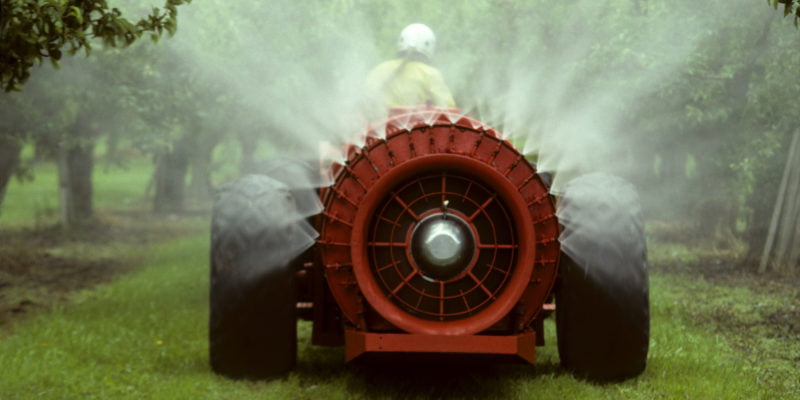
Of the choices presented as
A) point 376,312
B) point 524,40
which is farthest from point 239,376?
point 524,40

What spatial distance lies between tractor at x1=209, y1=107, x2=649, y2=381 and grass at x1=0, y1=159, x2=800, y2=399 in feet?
1.07

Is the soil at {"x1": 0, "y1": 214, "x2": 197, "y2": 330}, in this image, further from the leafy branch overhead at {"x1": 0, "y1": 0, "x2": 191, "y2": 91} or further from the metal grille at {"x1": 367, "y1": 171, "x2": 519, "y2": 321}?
the metal grille at {"x1": 367, "y1": 171, "x2": 519, "y2": 321}

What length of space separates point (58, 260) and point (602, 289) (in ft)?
33.4

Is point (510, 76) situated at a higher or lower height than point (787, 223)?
higher

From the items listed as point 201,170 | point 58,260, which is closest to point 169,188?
point 201,170

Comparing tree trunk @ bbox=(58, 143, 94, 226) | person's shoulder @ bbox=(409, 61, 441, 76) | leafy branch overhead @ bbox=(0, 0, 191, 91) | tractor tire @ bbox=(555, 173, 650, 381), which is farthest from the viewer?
tree trunk @ bbox=(58, 143, 94, 226)

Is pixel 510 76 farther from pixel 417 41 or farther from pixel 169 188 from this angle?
pixel 169 188

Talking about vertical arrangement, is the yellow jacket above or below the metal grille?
above

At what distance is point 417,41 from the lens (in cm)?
689

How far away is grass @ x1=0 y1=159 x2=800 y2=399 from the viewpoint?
535cm

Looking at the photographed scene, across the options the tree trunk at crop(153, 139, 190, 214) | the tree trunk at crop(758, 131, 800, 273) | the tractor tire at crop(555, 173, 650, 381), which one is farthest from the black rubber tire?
the tree trunk at crop(153, 139, 190, 214)

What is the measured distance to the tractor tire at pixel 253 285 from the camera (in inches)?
208

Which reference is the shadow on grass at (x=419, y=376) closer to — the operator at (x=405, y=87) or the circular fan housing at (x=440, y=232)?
the circular fan housing at (x=440, y=232)

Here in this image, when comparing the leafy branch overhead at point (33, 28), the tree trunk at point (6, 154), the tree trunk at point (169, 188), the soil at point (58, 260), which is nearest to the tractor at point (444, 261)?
the leafy branch overhead at point (33, 28)
